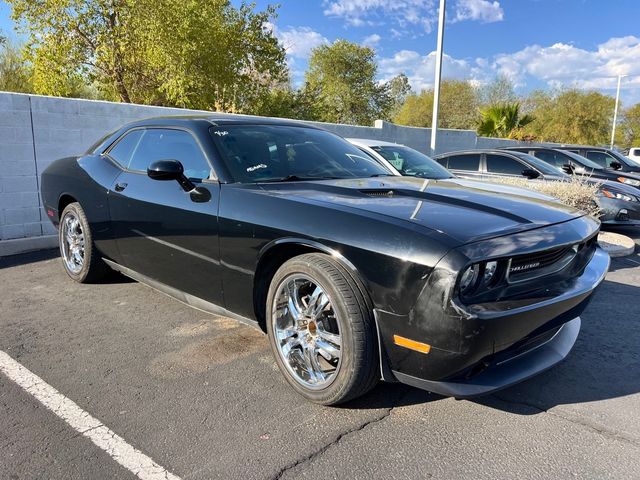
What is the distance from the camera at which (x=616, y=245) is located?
271 inches

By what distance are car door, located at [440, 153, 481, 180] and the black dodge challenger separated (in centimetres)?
637

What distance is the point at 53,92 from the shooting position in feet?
53.5

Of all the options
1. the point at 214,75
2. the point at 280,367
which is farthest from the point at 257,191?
the point at 214,75

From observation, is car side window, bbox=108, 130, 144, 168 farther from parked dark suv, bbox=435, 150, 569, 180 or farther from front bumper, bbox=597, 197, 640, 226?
front bumper, bbox=597, 197, 640, 226

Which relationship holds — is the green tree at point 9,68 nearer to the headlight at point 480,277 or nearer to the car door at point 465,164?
the car door at point 465,164

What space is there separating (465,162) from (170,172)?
8001mm

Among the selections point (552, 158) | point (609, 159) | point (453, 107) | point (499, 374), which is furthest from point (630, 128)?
point (499, 374)

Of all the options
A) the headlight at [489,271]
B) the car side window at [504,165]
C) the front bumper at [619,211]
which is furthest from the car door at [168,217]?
the car side window at [504,165]

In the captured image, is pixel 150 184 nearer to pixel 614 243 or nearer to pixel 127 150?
pixel 127 150

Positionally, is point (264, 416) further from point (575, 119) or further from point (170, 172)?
point (575, 119)

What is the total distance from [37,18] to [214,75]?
19.1 feet

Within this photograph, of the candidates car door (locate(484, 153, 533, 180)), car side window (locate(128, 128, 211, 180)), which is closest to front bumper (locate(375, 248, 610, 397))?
car side window (locate(128, 128, 211, 180))

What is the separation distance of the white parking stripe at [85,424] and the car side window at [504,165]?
8.61m

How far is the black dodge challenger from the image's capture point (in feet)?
7.42
